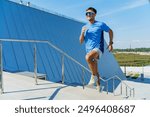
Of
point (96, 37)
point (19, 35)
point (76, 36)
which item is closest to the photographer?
point (96, 37)

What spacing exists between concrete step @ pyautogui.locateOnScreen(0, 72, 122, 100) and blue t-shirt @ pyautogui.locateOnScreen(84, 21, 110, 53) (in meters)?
1.03

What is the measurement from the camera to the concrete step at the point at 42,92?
4.15 meters

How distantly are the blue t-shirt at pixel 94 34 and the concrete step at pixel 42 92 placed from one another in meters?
1.03

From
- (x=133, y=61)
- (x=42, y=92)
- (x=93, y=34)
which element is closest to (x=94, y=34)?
(x=93, y=34)

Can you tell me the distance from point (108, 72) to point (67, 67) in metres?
7.60

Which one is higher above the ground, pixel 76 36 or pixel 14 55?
pixel 76 36

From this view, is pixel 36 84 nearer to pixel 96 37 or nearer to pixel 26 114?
pixel 96 37

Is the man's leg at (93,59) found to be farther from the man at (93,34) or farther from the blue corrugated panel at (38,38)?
the blue corrugated panel at (38,38)

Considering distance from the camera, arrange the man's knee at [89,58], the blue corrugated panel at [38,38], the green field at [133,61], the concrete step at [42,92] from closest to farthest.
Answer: the man's knee at [89,58] < the concrete step at [42,92] < the blue corrugated panel at [38,38] < the green field at [133,61]

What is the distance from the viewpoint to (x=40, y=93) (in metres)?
4.40

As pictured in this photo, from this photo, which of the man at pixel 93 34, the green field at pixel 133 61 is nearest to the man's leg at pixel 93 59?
the man at pixel 93 34

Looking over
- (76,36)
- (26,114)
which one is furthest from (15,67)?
(76,36)

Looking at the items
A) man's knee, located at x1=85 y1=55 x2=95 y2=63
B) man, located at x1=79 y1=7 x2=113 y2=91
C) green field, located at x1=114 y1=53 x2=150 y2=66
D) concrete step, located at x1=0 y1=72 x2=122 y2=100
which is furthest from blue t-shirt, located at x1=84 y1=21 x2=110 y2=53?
green field, located at x1=114 y1=53 x2=150 y2=66

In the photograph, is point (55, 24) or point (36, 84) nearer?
point (36, 84)
